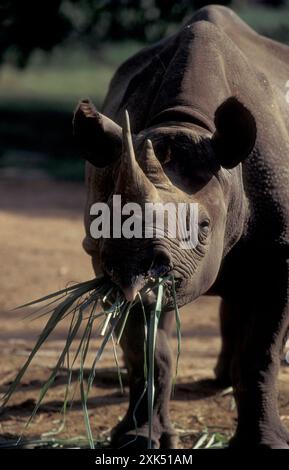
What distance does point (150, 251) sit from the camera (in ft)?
13.3

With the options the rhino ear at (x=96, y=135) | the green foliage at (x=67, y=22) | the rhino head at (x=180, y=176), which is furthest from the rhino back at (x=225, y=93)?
the green foliage at (x=67, y=22)

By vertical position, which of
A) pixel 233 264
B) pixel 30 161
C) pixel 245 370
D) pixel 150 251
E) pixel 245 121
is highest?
pixel 245 121

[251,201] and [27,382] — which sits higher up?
[251,201]

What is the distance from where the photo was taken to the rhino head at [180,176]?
4.11m

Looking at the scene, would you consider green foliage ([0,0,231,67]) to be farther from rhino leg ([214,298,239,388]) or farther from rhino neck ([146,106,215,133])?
rhino neck ([146,106,215,133])

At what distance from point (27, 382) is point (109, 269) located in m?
2.50

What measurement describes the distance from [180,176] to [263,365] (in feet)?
3.67

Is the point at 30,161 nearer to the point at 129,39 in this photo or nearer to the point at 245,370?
the point at 129,39

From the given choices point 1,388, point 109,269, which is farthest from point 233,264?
point 1,388

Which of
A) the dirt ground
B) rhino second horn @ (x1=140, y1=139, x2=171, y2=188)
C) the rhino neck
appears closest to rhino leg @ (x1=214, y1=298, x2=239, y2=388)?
the dirt ground

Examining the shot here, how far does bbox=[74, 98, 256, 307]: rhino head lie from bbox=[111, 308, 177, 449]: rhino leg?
578 mm

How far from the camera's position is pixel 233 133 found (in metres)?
4.63

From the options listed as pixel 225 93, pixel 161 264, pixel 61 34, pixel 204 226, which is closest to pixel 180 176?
pixel 204 226

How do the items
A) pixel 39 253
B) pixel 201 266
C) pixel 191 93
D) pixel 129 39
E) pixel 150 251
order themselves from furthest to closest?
1. pixel 129 39
2. pixel 39 253
3. pixel 191 93
4. pixel 201 266
5. pixel 150 251
